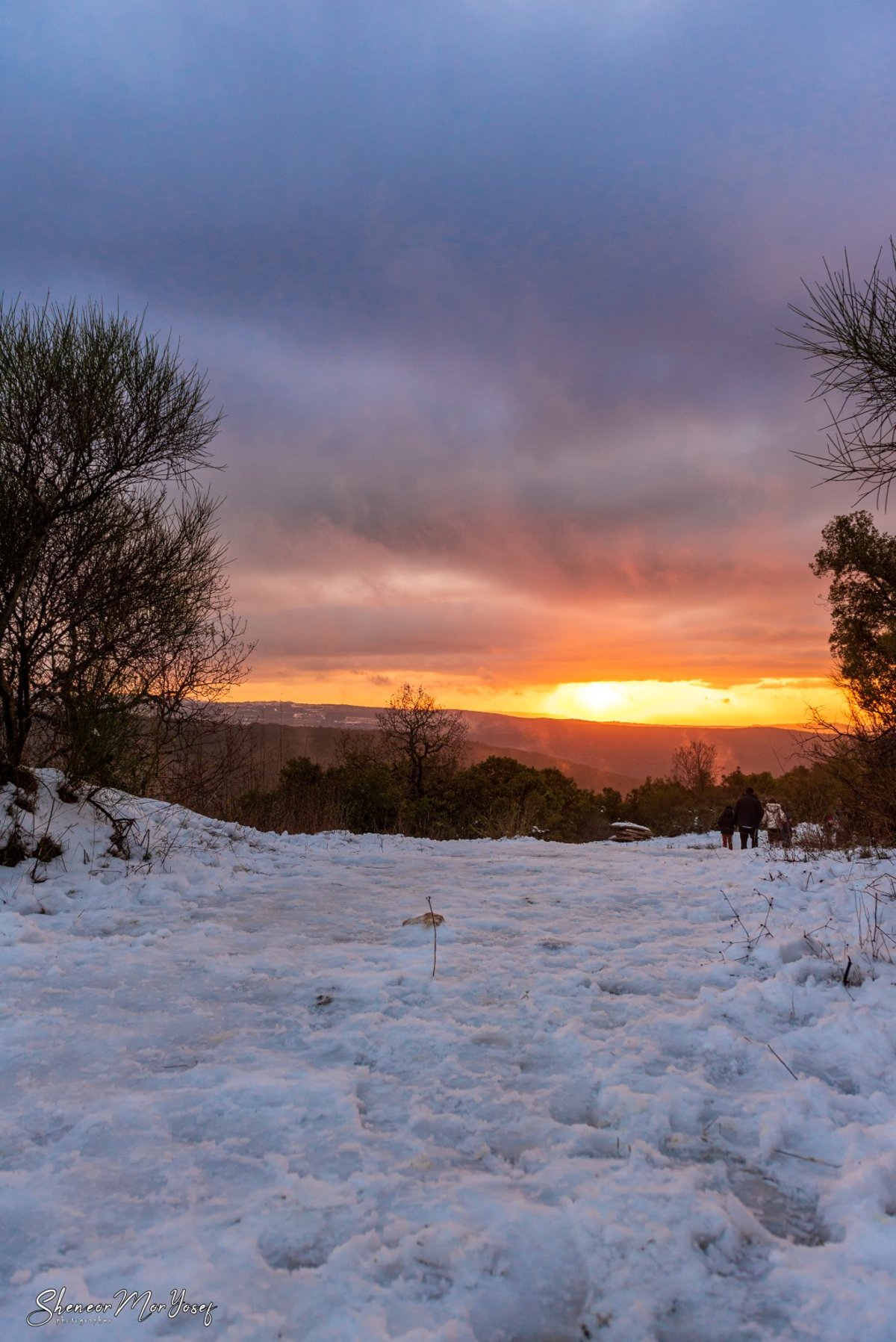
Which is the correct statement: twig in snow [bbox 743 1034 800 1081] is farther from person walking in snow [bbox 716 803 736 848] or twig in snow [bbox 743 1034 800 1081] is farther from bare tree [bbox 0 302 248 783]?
person walking in snow [bbox 716 803 736 848]

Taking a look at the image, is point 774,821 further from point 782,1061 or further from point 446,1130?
point 446,1130

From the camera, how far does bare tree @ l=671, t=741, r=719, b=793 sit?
46.5 m

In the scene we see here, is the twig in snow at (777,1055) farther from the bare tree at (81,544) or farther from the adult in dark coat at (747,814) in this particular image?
the adult in dark coat at (747,814)

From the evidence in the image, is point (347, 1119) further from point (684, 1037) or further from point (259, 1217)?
point (684, 1037)

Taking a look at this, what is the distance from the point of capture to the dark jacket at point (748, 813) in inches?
648

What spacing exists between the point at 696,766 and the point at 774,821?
27.3 m

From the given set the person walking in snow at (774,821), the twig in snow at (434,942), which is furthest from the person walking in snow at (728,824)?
the twig in snow at (434,942)

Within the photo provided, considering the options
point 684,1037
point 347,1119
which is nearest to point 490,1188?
point 347,1119

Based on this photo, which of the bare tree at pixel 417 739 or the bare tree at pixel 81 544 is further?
the bare tree at pixel 417 739

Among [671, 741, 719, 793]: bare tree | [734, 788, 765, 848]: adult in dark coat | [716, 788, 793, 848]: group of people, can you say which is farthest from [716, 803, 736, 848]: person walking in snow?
[671, 741, 719, 793]: bare tree

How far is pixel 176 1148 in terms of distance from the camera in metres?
2.31

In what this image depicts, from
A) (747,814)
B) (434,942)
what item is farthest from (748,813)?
(434,942)

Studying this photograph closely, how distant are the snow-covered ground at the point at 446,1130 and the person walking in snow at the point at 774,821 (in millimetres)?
12571

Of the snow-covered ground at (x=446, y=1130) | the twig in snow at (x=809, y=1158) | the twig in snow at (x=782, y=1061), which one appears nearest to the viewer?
the snow-covered ground at (x=446, y=1130)
